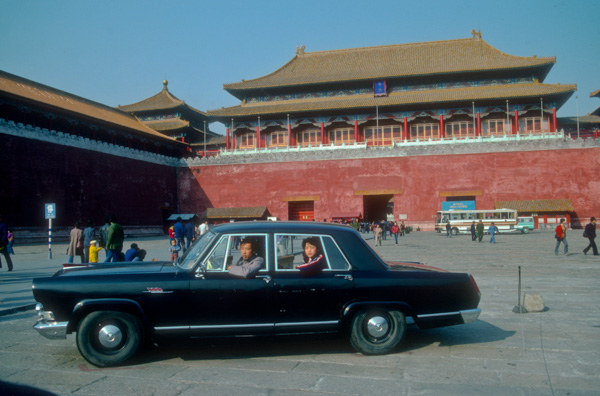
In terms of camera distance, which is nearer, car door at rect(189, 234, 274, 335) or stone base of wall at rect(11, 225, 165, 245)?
car door at rect(189, 234, 274, 335)

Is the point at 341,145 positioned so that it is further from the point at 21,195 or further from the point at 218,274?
the point at 218,274

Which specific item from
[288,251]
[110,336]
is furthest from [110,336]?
[288,251]

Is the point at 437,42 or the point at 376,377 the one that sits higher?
the point at 437,42

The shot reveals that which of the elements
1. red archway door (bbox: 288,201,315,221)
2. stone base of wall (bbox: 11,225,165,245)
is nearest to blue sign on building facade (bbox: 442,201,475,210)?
red archway door (bbox: 288,201,315,221)

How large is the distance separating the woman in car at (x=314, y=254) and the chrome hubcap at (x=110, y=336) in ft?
5.42

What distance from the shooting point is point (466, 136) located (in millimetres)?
32312

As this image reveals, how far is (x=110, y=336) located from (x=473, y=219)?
28.0m

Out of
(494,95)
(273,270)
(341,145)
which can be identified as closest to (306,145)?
(341,145)

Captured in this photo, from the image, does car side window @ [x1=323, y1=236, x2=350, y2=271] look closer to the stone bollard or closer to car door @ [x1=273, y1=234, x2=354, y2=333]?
car door @ [x1=273, y1=234, x2=354, y2=333]

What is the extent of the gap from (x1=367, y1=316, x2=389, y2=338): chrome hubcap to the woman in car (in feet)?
2.14

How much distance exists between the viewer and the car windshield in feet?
14.1

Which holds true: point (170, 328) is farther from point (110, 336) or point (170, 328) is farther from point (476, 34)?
point (476, 34)

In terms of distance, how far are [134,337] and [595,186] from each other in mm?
32671

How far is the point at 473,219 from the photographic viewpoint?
29141 mm
